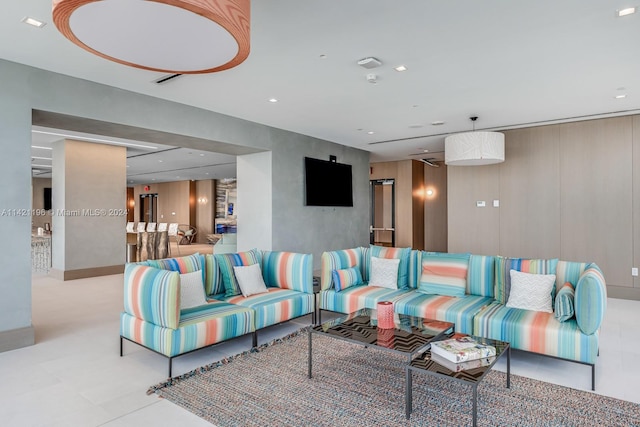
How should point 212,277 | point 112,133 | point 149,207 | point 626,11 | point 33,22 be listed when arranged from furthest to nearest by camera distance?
point 149,207
point 112,133
point 212,277
point 33,22
point 626,11

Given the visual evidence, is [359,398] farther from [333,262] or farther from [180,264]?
[180,264]

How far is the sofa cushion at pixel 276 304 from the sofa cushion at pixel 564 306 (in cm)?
247

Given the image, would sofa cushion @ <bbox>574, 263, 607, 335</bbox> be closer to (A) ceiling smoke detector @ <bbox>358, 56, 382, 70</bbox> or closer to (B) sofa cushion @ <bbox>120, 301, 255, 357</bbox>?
(A) ceiling smoke detector @ <bbox>358, 56, 382, 70</bbox>

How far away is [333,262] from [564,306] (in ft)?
7.95

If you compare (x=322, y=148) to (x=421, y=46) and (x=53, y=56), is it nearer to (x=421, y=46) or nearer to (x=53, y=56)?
(x=421, y=46)

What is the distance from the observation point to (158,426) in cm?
242

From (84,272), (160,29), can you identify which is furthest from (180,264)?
(84,272)

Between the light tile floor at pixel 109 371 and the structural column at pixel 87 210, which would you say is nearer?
the light tile floor at pixel 109 371

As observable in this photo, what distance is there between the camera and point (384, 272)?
15.6ft

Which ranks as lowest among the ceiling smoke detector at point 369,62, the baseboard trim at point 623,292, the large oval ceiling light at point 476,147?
the baseboard trim at point 623,292

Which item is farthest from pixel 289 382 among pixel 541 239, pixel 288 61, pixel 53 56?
pixel 541 239

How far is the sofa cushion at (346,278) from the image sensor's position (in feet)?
15.0

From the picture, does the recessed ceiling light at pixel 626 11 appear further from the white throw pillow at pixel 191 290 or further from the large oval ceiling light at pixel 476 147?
the white throw pillow at pixel 191 290

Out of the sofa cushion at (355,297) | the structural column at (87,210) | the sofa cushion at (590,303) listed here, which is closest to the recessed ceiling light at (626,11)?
the sofa cushion at (590,303)
